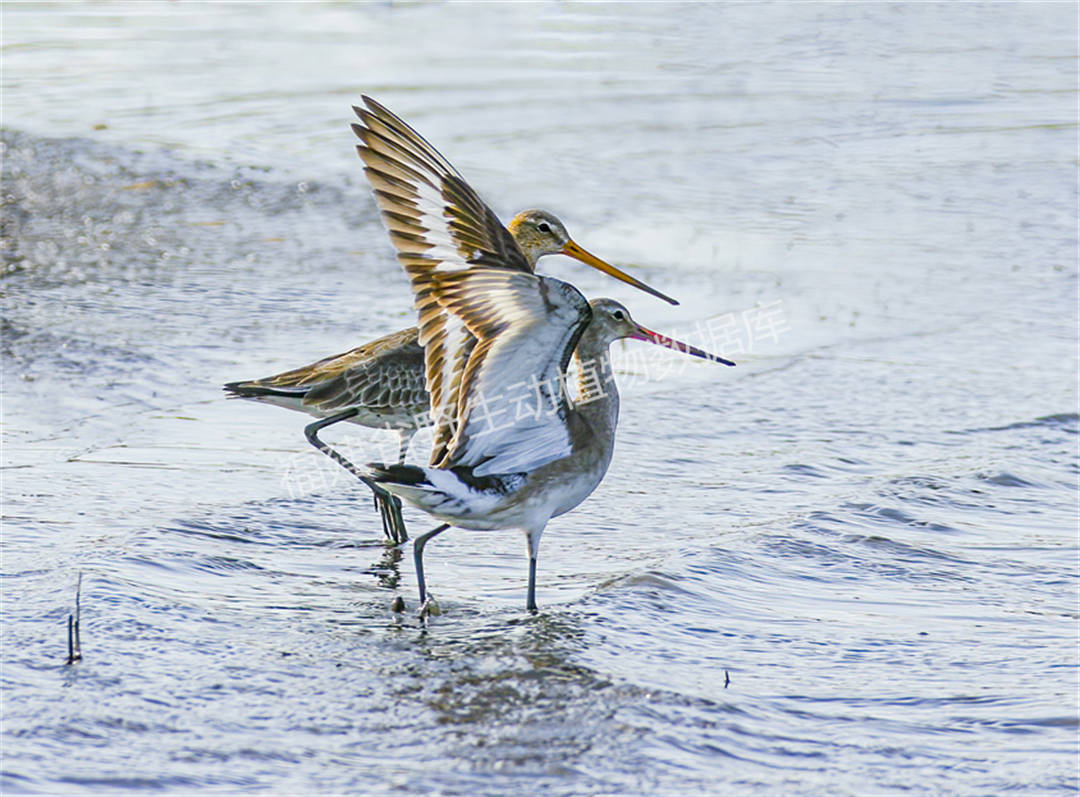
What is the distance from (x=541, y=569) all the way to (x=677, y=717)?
4.73ft

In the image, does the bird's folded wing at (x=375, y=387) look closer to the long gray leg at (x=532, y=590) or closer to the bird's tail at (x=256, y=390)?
the bird's tail at (x=256, y=390)

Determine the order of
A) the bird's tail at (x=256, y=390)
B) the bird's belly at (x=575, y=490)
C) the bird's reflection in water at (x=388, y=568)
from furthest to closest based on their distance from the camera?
the bird's tail at (x=256, y=390) → the bird's reflection in water at (x=388, y=568) → the bird's belly at (x=575, y=490)

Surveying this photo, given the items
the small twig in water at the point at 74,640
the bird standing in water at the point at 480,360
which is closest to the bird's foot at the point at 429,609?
the bird standing in water at the point at 480,360

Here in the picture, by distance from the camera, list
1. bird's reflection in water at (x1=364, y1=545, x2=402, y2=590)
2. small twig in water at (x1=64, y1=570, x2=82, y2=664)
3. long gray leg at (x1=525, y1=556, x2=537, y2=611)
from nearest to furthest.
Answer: small twig in water at (x1=64, y1=570, x2=82, y2=664) < long gray leg at (x1=525, y1=556, x2=537, y2=611) < bird's reflection in water at (x1=364, y1=545, x2=402, y2=590)

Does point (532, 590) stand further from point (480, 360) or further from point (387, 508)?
point (387, 508)

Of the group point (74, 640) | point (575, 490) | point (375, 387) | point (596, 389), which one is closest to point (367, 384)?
point (375, 387)

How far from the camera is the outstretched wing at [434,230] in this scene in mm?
4973

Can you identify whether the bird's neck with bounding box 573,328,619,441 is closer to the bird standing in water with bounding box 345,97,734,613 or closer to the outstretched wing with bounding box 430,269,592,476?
the bird standing in water with bounding box 345,97,734,613

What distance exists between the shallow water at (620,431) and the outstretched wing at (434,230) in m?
0.81

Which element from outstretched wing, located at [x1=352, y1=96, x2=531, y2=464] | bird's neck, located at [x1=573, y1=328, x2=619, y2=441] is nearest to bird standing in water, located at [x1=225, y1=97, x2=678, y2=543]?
outstretched wing, located at [x1=352, y1=96, x2=531, y2=464]

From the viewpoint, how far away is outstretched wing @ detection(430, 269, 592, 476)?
467 cm

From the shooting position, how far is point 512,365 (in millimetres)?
4887

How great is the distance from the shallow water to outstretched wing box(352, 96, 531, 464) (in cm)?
81

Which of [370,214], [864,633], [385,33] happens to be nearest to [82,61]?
[385,33]
